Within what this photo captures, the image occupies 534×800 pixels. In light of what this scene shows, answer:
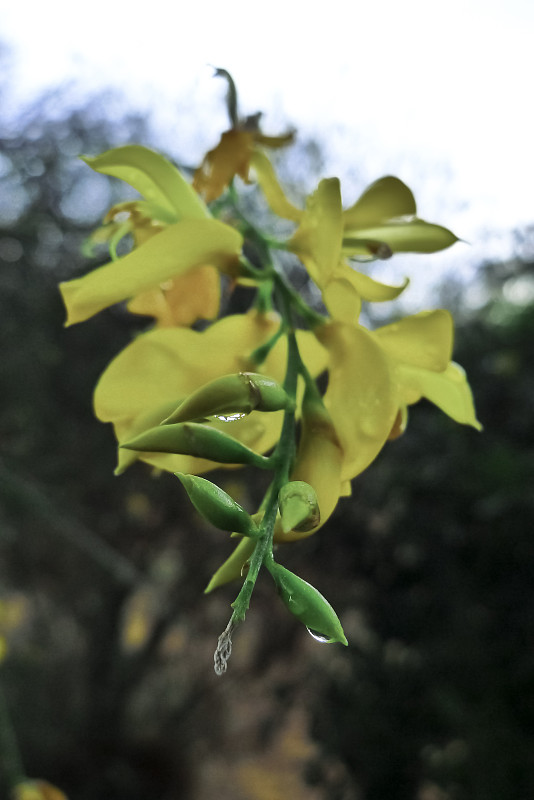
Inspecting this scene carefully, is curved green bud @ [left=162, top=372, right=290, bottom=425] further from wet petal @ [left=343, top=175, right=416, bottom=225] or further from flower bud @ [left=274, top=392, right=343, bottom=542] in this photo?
wet petal @ [left=343, top=175, right=416, bottom=225]

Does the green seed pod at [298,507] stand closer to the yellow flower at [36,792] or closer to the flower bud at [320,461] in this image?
the flower bud at [320,461]

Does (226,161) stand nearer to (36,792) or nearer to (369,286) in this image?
(369,286)

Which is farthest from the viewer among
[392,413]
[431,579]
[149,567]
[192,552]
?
[149,567]

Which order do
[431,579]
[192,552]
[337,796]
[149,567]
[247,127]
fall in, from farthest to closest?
[149,567]
[192,552]
[337,796]
[431,579]
[247,127]

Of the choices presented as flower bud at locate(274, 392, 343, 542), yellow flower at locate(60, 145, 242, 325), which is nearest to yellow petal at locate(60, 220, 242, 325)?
yellow flower at locate(60, 145, 242, 325)

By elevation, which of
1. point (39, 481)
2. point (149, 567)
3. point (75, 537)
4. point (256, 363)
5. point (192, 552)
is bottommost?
point (149, 567)

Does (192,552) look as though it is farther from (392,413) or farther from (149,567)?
(392,413)

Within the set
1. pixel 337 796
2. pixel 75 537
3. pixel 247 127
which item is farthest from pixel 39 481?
pixel 247 127

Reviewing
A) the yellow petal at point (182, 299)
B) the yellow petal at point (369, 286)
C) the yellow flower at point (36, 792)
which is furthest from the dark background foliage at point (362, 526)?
the yellow petal at point (369, 286)
